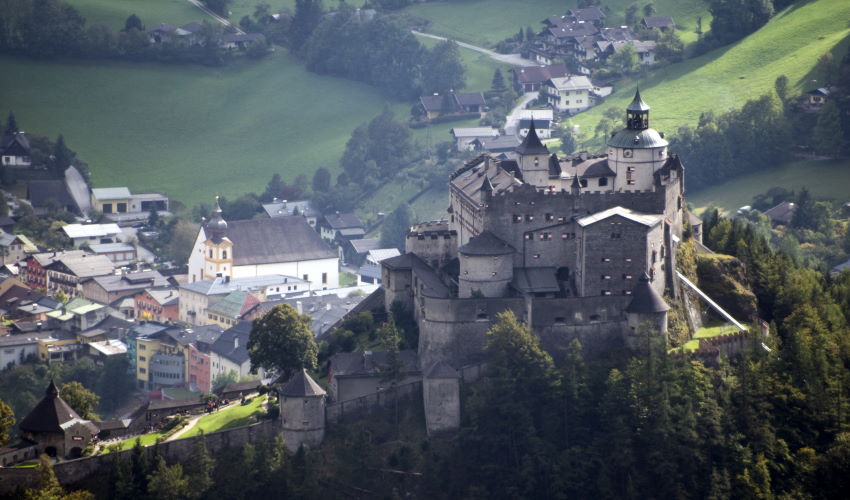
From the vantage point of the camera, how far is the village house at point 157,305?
18025 cm

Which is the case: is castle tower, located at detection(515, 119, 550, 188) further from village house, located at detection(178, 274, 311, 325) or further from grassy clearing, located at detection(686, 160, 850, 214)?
village house, located at detection(178, 274, 311, 325)

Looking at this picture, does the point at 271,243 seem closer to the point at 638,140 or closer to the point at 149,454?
the point at 638,140

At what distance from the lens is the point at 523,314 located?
4267 inches

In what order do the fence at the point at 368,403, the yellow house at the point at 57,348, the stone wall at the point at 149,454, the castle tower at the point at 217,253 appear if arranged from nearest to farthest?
1. the stone wall at the point at 149,454
2. the fence at the point at 368,403
3. the yellow house at the point at 57,348
4. the castle tower at the point at 217,253

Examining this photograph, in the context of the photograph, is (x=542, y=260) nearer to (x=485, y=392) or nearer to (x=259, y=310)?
(x=485, y=392)

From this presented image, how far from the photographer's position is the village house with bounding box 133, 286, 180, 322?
180 m

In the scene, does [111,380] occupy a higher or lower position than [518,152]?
lower

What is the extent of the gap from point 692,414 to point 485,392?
551 inches

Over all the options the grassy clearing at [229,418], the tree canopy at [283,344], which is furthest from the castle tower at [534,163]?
the grassy clearing at [229,418]

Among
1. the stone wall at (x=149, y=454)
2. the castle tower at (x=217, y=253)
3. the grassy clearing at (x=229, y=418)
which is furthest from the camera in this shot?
the castle tower at (x=217, y=253)

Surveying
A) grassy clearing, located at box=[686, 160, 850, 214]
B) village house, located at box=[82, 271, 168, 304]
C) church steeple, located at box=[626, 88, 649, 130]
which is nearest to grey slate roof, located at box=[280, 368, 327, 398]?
church steeple, located at box=[626, 88, 649, 130]

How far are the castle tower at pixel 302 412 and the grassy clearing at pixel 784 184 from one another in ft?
276

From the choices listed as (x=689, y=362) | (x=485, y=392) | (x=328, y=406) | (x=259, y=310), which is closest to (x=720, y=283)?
(x=689, y=362)

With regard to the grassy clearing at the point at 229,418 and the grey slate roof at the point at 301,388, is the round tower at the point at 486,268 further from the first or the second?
the grassy clearing at the point at 229,418
